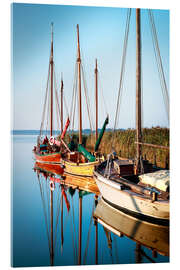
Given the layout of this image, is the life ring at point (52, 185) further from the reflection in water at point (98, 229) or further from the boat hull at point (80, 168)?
the boat hull at point (80, 168)

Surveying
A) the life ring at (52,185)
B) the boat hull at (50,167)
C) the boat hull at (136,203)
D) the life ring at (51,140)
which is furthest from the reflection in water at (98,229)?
the life ring at (51,140)

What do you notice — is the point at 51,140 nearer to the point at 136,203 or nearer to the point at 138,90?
the point at 138,90

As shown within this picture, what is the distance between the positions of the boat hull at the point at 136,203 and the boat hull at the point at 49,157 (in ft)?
20.4

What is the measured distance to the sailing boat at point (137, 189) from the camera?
14.3 ft

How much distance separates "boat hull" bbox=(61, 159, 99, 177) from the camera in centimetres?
871

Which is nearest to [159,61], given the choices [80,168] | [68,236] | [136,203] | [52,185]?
[136,203]

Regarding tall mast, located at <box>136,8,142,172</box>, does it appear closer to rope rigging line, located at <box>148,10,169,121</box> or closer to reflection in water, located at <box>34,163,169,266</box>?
rope rigging line, located at <box>148,10,169,121</box>

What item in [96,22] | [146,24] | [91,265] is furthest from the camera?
[146,24]

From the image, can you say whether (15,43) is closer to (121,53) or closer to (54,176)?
(121,53)

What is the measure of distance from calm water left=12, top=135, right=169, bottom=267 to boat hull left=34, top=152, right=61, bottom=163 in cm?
488
